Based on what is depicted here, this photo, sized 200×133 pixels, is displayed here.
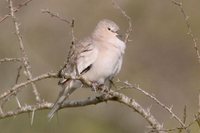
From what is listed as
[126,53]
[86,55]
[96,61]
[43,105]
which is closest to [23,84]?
[43,105]

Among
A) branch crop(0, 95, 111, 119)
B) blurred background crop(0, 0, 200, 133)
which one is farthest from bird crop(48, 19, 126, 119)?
blurred background crop(0, 0, 200, 133)

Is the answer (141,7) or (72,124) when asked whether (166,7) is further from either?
(72,124)

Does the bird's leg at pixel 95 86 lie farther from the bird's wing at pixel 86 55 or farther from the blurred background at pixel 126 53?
the blurred background at pixel 126 53

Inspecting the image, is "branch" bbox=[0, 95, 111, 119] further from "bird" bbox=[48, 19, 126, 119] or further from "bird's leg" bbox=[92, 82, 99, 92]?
"bird" bbox=[48, 19, 126, 119]

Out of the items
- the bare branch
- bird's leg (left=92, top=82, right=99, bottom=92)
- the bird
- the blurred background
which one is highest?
the blurred background

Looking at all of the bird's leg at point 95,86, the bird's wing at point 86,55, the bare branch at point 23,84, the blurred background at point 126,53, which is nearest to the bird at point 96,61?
the bird's wing at point 86,55

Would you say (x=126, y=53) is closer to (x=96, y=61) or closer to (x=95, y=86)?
(x=96, y=61)

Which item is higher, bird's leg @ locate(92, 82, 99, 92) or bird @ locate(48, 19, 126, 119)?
bird @ locate(48, 19, 126, 119)

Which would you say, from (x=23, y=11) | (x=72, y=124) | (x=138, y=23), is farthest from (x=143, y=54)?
(x=72, y=124)
